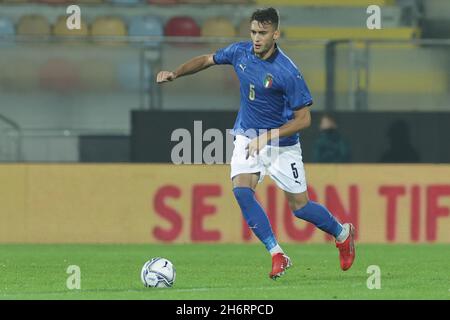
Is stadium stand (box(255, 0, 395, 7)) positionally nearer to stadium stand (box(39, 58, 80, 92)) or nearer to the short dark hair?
stadium stand (box(39, 58, 80, 92))

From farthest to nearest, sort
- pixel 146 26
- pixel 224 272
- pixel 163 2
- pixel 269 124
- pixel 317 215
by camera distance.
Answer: pixel 163 2 < pixel 146 26 < pixel 224 272 < pixel 317 215 < pixel 269 124

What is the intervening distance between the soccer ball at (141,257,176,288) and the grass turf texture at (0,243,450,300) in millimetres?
75

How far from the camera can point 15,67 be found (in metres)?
15.9

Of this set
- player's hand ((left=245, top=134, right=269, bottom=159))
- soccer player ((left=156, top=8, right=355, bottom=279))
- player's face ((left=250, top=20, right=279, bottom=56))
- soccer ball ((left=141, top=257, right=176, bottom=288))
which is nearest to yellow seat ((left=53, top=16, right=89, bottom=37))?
soccer player ((left=156, top=8, right=355, bottom=279))

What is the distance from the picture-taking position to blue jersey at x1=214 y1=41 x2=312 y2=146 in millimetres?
10516

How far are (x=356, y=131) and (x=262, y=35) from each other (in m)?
5.84

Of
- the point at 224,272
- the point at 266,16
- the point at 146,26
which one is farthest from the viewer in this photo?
the point at 146,26

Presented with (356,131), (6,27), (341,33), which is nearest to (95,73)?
(6,27)

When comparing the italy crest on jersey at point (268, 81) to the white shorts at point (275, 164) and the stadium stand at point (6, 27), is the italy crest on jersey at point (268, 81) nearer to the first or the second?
the white shorts at point (275, 164)

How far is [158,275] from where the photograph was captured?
384 inches

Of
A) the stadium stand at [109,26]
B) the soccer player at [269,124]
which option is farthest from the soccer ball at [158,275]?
the stadium stand at [109,26]

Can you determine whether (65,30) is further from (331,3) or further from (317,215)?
(317,215)

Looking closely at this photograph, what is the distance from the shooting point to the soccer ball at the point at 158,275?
974cm
